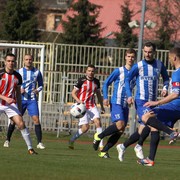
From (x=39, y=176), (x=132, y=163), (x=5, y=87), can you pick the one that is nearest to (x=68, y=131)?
(x=5, y=87)

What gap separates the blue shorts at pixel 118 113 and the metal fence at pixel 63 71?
10963 mm

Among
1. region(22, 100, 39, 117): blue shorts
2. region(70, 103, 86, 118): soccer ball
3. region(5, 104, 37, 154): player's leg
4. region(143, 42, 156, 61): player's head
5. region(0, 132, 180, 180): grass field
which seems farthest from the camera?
region(22, 100, 39, 117): blue shorts

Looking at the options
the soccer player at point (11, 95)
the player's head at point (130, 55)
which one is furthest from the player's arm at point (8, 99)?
the player's head at point (130, 55)

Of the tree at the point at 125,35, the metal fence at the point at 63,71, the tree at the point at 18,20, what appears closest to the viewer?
the metal fence at the point at 63,71

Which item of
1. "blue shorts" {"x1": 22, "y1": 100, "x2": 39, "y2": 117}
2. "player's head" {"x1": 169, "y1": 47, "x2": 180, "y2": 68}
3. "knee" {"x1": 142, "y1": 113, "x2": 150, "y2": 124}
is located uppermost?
"player's head" {"x1": 169, "y1": 47, "x2": 180, "y2": 68}

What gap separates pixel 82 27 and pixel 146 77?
3116 centimetres

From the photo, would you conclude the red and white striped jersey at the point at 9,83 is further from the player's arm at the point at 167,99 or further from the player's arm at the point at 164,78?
the player's arm at the point at 167,99

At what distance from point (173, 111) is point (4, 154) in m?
3.48

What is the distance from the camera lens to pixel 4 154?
17.0 meters

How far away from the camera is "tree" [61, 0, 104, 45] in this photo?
47094 millimetres

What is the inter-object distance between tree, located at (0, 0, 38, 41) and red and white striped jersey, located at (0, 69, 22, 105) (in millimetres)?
28886

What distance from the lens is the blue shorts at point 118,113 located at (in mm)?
18078

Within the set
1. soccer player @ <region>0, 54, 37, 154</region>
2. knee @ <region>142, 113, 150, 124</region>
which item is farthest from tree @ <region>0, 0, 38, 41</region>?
knee @ <region>142, 113, 150, 124</region>

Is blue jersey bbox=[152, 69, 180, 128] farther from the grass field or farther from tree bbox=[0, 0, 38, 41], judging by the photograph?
tree bbox=[0, 0, 38, 41]
